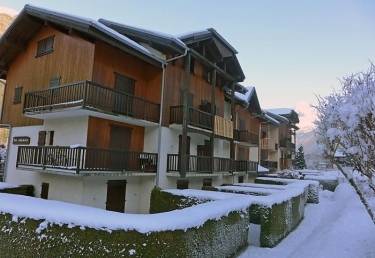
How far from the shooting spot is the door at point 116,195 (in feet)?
55.7

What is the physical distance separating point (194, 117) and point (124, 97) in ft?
17.0

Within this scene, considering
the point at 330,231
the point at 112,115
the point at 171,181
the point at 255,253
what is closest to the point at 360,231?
the point at 330,231

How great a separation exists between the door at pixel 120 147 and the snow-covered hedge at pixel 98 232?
6.58 meters

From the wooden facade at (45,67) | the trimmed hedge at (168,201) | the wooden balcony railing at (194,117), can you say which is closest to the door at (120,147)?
the trimmed hedge at (168,201)

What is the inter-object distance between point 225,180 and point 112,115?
1393 cm

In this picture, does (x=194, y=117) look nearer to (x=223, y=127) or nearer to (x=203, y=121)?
(x=203, y=121)

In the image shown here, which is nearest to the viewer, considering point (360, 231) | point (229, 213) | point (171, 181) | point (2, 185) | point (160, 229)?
point (160, 229)

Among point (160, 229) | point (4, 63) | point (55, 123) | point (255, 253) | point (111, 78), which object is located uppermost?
point (4, 63)

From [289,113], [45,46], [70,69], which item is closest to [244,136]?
[70,69]

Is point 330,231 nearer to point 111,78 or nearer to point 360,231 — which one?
point 360,231

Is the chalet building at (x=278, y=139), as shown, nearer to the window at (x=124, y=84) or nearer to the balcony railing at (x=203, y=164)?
the balcony railing at (x=203, y=164)

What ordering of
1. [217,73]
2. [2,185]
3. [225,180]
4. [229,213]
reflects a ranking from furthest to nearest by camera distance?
1. [225,180]
2. [217,73]
3. [2,185]
4. [229,213]

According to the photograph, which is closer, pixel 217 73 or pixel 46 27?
pixel 46 27

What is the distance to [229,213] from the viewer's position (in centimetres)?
1072
